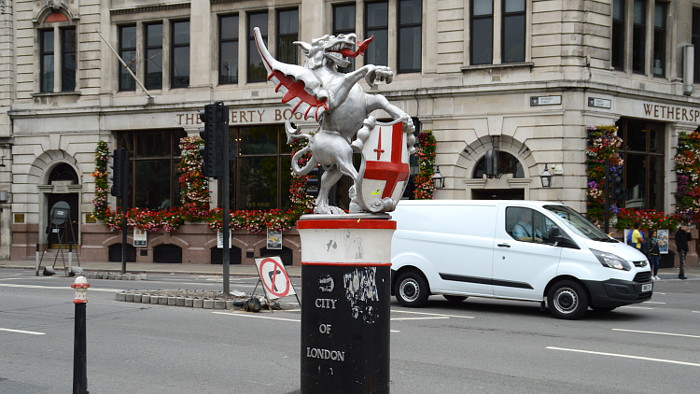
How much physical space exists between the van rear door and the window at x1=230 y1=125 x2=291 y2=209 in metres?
15.9

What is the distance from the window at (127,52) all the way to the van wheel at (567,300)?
74.1 ft

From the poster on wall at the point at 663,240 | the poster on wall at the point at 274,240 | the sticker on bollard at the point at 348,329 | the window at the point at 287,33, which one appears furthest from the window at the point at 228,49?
the sticker on bollard at the point at 348,329

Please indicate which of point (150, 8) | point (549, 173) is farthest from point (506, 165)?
point (150, 8)

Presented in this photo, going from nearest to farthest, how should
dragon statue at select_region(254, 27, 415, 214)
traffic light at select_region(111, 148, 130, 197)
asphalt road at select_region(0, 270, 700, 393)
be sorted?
dragon statue at select_region(254, 27, 415, 214)
asphalt road at select_region(0, 270, 700, 393)
traffic light at select_region(111, 148, 130, 197)

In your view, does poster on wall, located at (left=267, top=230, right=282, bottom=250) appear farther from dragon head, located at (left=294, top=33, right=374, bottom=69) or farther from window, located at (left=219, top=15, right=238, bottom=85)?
dragon head, located at (left=294, top=33, right=374, bottom=69)

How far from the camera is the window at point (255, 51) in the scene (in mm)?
29750

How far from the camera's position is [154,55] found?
3127cm

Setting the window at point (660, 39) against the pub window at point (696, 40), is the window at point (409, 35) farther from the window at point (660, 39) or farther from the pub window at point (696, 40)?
the pub window at point (696, 40)

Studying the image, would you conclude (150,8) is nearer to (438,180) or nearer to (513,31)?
(438,180)

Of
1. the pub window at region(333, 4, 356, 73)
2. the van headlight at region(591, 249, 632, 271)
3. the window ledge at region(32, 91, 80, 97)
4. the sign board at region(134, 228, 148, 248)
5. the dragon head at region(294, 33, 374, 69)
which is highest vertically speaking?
the pub window at region(333, 4, 356, 73)

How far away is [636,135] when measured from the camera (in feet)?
89.5

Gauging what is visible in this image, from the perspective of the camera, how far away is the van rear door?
13.5 meters

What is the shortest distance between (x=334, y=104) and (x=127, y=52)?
89.7 ft

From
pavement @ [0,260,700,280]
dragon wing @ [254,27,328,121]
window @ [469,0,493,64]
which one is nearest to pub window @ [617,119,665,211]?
pavement @ [0,260,700,280]
